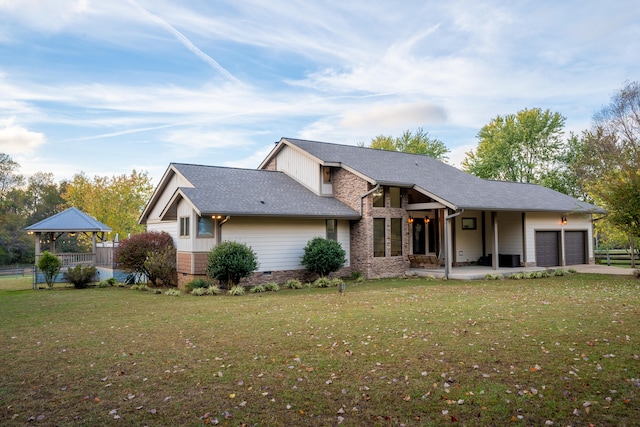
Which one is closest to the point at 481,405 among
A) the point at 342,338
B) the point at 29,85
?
the point at 342,338

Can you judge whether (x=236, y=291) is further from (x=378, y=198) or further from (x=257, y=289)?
(x=378, y=198)

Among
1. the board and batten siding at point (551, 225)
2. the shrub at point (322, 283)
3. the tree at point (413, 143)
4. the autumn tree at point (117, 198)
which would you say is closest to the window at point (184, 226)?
the shrub at point (322, 283)

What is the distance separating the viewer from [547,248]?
22688 millimetres

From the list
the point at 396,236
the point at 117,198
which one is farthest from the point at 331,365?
the point at 117,198

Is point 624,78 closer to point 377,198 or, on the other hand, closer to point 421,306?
point 377,198

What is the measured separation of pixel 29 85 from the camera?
1797 cm

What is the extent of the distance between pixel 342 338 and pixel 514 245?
689 inches

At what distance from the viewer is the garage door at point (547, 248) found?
73.3 feet

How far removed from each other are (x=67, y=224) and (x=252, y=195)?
1190cm

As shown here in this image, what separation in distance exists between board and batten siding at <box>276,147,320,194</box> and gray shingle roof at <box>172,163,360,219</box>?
0.34 meters

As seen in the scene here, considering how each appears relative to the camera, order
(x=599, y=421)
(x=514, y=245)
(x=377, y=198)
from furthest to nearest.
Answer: (x=514, y=245), (x=377, y=198), (x=599, y=421)

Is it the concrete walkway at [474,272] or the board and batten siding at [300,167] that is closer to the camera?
the concrete walkway at [474,272]

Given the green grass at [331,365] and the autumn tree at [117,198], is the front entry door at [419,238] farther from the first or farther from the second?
the autumn tree at [117,198]

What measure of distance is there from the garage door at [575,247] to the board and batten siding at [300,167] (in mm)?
14188
